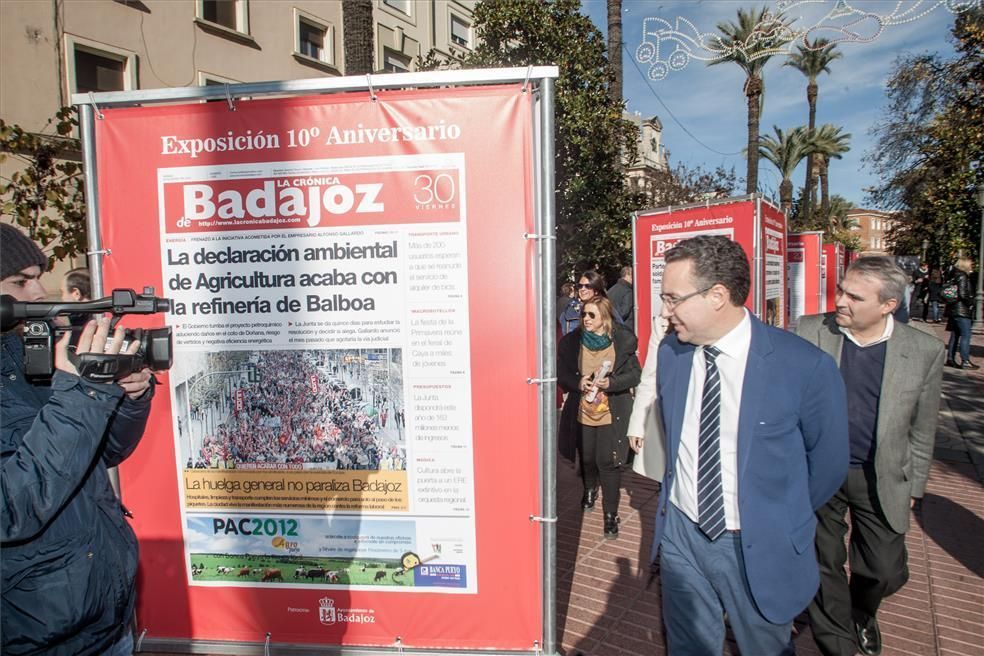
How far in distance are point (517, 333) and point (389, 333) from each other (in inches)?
21.3

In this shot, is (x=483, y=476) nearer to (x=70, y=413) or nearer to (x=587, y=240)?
(x=70, y=413)

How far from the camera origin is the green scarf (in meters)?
4.81

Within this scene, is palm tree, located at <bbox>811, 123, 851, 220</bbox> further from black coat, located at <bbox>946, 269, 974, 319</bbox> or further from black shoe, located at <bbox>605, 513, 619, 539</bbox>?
black shoe, located at <bbox>605, 513, 619, 539</bbox>

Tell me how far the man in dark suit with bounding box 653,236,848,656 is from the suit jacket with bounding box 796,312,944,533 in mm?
835

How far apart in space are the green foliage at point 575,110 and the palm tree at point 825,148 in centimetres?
2567

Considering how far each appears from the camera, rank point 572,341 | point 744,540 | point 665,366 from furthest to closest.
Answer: point 572,341 → point 665,366 → point 744,540

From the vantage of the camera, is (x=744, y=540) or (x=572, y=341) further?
(x=572, y=341)

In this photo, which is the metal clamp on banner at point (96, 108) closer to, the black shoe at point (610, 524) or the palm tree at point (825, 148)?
the black shoe at point (610, 524)

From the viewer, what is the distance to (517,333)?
264cm

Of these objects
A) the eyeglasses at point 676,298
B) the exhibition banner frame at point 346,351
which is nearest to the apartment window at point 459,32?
the exhibition banner frame at point 346,351

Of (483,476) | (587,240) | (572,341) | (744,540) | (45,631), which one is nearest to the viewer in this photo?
(45,631)

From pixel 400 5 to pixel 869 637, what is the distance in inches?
1064

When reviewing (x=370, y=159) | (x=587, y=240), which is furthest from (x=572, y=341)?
(x=587, y=240)

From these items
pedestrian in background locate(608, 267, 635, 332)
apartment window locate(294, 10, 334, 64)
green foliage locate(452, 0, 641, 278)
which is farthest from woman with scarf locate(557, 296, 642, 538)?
apartment window locate(294, 10, 334, 64)
